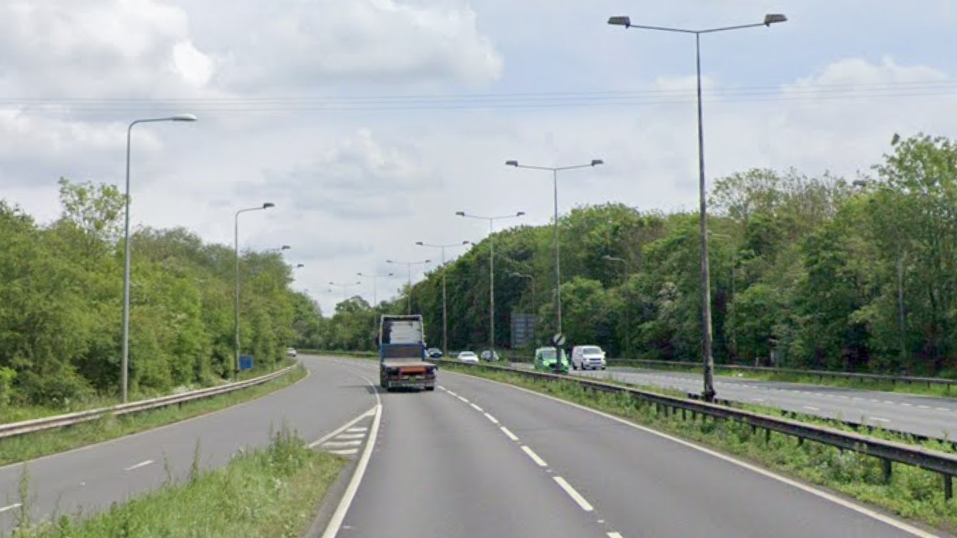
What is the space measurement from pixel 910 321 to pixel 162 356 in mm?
35380

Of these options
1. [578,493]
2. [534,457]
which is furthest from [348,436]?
[578,493]

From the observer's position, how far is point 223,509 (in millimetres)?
11859

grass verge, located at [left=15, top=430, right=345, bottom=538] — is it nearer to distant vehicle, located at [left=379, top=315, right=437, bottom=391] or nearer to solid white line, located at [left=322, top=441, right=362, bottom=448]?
solid white line, located at [left=322, top=441, right=362, bottom=448]

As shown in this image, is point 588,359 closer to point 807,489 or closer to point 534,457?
point 534,457

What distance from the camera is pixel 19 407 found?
36781mm

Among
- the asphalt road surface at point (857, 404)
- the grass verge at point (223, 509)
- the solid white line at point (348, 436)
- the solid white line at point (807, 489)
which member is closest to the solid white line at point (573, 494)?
the solid white line at point (807, 489)

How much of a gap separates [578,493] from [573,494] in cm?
12

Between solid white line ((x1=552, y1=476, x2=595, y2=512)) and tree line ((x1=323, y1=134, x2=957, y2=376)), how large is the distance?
35.6m

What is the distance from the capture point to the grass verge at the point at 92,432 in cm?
2377

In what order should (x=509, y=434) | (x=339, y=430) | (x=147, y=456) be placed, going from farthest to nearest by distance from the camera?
(x=339, y=430)
(x=509, y=434)
(x=147, y=456)

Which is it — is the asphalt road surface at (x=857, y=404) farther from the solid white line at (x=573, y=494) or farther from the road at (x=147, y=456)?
the road at (x=147, y=456)

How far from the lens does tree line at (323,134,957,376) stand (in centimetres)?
5175

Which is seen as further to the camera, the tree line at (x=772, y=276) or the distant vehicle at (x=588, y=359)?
Answer: the distant vehicle at (x=588, y=359)

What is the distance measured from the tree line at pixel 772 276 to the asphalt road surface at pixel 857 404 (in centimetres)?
671
